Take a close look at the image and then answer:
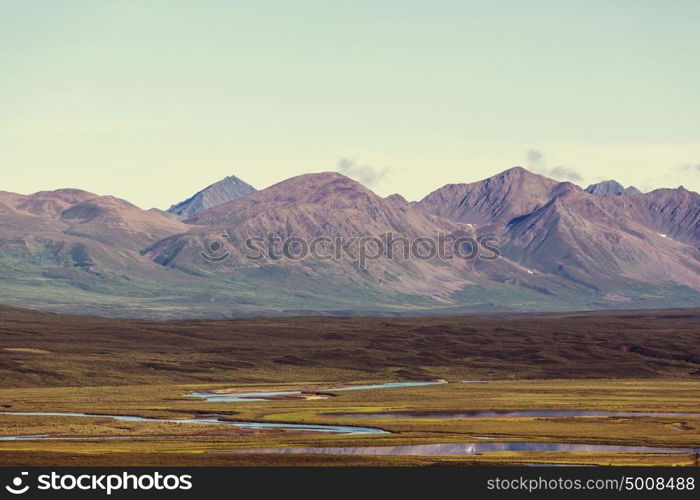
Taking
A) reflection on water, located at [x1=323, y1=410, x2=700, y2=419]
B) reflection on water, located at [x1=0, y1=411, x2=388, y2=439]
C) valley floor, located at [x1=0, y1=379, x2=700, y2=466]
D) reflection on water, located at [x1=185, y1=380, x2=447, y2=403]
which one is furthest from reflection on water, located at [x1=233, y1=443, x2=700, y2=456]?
reflection on water, located at [x1=185, y1=380, x2=447, y2=403]

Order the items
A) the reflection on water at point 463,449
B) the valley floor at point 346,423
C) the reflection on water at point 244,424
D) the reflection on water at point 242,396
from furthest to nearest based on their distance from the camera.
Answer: the reflection on water at point 242,396
the reflection on water at point 244,424
the reflection on water at point 463,449
the valley floor at point 346,423

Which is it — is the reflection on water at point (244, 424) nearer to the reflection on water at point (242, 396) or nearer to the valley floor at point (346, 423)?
the valley floor at point (346, 423)

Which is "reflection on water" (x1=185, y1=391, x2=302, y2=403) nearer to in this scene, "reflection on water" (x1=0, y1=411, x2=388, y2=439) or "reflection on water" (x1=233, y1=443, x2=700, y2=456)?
"reflection on water" (x1=0, y1=411, x2=388, y2=439)

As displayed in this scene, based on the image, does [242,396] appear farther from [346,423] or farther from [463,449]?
[463,449]

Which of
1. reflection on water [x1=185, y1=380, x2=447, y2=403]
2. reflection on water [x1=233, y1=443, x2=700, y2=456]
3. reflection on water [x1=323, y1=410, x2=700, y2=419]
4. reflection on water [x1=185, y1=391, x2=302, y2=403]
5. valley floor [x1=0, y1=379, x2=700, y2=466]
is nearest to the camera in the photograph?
valley floor [x1=0, y1=379, x2=700, y2=466]

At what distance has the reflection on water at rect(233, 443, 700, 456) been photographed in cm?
9156

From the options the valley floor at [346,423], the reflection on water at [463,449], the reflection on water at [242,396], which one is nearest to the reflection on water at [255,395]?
the reflection on water at [242,396]

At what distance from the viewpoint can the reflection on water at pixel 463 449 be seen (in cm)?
9156

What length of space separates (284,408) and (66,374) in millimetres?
Answer: 59980

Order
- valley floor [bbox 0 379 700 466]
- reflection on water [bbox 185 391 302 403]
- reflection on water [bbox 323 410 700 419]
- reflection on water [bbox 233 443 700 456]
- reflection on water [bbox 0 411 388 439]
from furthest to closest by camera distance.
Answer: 1. reflection on water [bbox 185 391 302 403]
2. reflection on water [bbox 323 410 700 419]
3. reflection on water [bbox 0 411 388 439]
4. reflection on water [bbox 233 443 700 456]
5. valley floor [bbox 0 379 700 466]

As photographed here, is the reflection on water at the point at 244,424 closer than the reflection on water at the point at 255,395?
Yes
